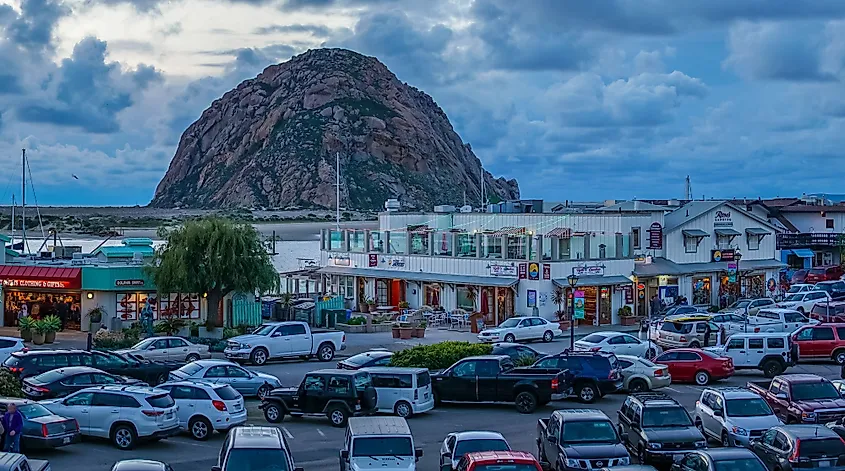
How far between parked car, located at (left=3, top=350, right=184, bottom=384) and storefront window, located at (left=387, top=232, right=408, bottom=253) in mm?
28711

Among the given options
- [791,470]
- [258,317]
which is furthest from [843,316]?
[791,470]

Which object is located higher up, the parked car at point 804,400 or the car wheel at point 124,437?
the parked car at point 804,400

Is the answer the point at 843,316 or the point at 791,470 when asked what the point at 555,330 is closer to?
the point at 843,316

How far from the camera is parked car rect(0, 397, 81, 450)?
2172cm

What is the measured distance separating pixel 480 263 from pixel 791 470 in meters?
36.8

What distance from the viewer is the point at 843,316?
4691cm

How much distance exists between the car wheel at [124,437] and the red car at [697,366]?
59.8ft

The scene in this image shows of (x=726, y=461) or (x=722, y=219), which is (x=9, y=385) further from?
(x=722, y=219)

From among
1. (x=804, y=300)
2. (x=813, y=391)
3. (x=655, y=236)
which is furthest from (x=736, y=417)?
(x=655, y=236)

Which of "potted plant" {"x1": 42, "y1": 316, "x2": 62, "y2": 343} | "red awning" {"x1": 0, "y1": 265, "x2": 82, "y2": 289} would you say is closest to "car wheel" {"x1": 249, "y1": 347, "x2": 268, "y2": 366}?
"potted plant" {"x1": 42, "y1": 316, "x2": 62, "y2": 343}

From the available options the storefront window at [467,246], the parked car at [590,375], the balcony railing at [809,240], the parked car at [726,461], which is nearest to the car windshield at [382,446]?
the parked car at [726,461]

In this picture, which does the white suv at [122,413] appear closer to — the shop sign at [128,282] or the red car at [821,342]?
the shop sign at [128,282]

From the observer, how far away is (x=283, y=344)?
3953 centimetres

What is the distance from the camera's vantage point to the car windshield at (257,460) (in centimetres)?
1666
